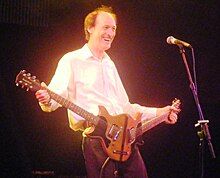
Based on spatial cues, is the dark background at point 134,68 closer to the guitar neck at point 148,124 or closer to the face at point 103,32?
the face at point 103,32

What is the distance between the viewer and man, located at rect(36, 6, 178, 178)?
3287mm

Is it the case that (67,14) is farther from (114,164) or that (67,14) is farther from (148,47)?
(114,164)

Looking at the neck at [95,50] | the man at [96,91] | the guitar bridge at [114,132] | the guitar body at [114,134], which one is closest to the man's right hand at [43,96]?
the man at [96,91]

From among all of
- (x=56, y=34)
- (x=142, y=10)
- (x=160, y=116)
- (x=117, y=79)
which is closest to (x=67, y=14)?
(x=56, y=34)

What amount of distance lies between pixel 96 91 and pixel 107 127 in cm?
36

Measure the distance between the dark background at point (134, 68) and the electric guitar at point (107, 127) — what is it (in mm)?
1081

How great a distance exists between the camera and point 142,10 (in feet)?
16.4

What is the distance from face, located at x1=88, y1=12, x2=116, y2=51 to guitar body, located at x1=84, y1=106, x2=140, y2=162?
67 cm

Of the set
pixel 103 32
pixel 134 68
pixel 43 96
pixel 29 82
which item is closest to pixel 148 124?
pixel 103 32

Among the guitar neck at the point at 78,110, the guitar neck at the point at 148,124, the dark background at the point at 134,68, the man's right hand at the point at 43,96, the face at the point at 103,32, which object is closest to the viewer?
the man's right hand at the point at 43,96

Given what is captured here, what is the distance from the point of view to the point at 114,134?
3.33 metres

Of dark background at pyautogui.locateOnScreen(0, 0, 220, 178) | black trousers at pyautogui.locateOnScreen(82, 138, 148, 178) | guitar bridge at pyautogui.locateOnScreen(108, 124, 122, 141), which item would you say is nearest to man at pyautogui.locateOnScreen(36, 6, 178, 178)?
black trousers at pyautogui.locateOnScreen(82, 138, 148, 178)

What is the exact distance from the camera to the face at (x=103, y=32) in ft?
12.1

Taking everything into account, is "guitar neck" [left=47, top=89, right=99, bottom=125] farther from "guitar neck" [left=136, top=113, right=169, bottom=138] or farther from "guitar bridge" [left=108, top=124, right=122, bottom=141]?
"guitar neck" [left=136, top=113, right=169, bottom=138]
